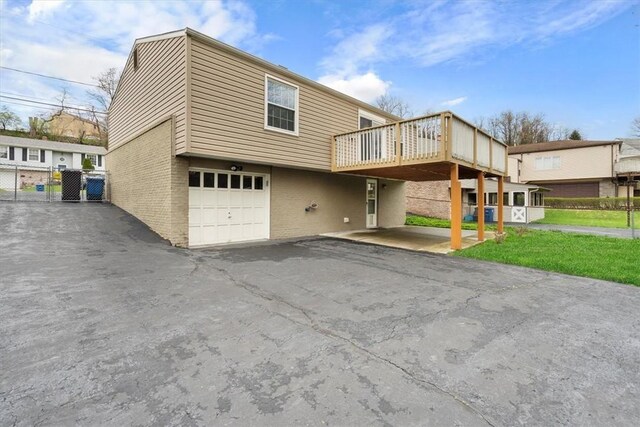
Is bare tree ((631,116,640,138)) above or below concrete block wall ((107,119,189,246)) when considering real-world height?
above

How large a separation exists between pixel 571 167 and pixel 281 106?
30847mm

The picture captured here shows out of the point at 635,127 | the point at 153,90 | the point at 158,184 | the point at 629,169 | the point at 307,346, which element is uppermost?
the point at 635,127

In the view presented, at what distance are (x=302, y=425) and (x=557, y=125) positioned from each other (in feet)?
183

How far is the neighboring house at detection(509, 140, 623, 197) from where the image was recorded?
27.1 m

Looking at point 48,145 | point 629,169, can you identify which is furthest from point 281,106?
point 48,145

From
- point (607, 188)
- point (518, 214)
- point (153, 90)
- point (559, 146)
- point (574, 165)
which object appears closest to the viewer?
point (153, 90)

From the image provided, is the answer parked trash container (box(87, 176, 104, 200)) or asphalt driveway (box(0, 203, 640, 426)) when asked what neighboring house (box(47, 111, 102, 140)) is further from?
asphalt driveway (box(0, 203, 640, 426))

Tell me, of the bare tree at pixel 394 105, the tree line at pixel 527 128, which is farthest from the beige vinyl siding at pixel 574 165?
the tree line at pixel 527 128

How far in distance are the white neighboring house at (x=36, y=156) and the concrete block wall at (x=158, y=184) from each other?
67.8 feet

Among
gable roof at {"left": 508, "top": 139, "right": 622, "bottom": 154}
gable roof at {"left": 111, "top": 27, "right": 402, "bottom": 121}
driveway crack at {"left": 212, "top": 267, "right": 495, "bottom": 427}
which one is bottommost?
driveway crack at {"left": 212, "top": 267, "right": 495, "bottom": 427}

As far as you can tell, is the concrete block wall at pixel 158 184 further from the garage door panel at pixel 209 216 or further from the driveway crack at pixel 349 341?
the driveway crack at pixel 349 341

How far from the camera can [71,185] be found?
12.8 meters

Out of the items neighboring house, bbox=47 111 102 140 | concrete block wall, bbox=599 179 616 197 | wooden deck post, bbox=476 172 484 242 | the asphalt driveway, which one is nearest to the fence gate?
wooden deck post, bbox=476 172 484 242

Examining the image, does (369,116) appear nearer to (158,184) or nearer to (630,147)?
(158,184)
